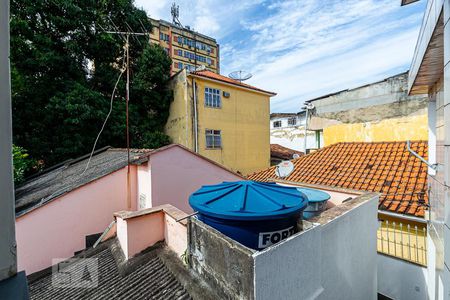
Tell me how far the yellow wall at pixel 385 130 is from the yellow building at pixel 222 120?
22.2 ft

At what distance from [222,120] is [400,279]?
13.4m

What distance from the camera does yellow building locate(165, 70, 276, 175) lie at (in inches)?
600

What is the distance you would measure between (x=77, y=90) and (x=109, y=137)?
3.52 metres

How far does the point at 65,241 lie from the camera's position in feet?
20.4

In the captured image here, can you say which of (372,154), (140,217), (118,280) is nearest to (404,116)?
(372,154)

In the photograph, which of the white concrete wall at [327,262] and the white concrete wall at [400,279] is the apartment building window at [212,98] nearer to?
the white concrete wall at [327,262]

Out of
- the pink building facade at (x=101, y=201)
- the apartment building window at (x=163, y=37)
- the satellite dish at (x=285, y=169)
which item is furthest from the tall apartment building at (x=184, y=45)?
the satellite dish at (x=285, y=169)

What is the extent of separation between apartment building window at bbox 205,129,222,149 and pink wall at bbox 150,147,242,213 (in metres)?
7.40

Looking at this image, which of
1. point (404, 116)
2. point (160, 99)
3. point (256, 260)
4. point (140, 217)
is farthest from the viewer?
point (160, 99)

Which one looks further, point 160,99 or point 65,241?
point 160,99

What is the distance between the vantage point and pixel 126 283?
385 centimetres

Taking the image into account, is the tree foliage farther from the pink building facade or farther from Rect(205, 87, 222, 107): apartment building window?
the pink building facade

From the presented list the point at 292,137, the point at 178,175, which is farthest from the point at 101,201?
the point at 292,137

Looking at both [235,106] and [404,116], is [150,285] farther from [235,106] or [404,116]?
[235,106]
